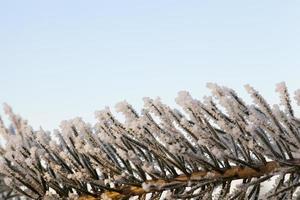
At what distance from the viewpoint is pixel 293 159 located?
117 inches

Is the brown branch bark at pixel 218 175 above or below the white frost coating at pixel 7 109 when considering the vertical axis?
below

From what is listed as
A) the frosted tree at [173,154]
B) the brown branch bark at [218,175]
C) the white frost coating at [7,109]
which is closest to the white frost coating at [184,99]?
the frosted tree at [173,154]

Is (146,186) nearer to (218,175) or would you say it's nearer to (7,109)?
(218,175)

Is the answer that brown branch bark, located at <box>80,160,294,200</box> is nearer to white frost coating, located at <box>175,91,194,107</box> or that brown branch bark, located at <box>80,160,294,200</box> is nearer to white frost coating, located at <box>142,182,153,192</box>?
white frost coating, located at <box>142,182,153,192</box>

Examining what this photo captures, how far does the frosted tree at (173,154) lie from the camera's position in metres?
2.99

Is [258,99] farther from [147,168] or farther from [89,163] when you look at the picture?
[89,163]

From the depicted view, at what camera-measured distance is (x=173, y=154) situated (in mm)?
3170

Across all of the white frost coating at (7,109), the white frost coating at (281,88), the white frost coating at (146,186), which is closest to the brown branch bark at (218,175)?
the white frost coating at (146,186)

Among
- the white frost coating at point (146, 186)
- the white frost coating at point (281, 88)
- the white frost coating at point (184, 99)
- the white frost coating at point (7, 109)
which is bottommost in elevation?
the white frost coating at point (146, 186)

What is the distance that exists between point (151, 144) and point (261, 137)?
749 millimetres

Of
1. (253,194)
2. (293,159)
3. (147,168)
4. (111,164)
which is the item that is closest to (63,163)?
(111,164)

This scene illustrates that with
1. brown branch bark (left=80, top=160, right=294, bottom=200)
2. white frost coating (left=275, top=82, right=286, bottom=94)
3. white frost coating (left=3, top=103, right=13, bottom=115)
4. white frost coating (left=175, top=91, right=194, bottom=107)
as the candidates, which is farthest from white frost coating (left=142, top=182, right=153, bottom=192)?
white frost coating (left=3, top=103, right=13, bottom=115)

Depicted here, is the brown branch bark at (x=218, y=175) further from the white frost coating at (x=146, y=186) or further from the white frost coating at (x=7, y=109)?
the white frost coating at (x=7, y=109)

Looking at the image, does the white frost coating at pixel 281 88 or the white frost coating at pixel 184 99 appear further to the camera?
the white frost coating at pixel 184 99
